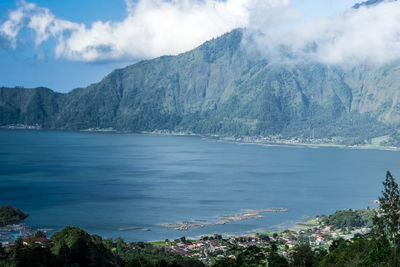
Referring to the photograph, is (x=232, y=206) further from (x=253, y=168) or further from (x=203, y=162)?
(x=203, y=162)

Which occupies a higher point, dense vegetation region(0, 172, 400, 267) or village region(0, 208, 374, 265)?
dense vegetation region(0, 172, 400, 267)

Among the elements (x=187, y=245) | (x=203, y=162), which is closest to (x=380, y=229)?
(x=187, y=245)

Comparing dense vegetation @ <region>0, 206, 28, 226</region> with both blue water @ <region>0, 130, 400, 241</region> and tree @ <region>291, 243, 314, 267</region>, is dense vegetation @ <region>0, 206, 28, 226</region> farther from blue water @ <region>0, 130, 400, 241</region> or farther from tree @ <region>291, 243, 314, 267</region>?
tree @ <region>291, 243, 314, 267</region>

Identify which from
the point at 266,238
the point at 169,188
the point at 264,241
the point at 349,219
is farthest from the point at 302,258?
the point at 169,188

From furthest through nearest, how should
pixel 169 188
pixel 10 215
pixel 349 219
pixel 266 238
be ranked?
pixel 169 188 → pixel 10 215 → pixel 349 219 → pixel 266 238

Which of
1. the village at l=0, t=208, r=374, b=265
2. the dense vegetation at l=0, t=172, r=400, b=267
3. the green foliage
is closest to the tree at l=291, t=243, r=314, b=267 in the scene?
the dense vegetation at l=0, t=172, r=400, b=267

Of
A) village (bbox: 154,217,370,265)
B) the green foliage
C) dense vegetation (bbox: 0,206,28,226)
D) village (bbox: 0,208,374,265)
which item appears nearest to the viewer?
village (bbox: 0,208,374,265)

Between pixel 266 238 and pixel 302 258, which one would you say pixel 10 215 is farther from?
pixel 302 258
